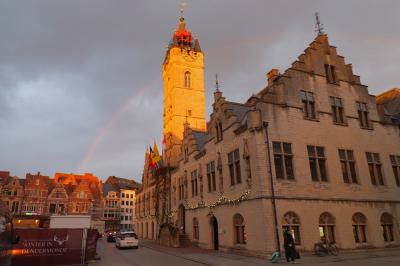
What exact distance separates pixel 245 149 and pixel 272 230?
5.93 m

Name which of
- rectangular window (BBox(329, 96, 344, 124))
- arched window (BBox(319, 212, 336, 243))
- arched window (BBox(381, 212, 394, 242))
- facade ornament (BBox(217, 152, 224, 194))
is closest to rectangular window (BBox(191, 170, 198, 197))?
facade ornament (BBox(217, 152, 224, 194))

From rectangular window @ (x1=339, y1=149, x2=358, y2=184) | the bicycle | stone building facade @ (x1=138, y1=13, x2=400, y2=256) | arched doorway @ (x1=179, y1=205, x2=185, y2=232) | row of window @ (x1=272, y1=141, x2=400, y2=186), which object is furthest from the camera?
arched doorway @ (x1=179, y1=205, x2=185, y2=232)

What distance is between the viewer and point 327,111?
81.1ft

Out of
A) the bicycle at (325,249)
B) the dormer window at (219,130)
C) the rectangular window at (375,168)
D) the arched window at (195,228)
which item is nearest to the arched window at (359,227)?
the bicycle at (325,249)

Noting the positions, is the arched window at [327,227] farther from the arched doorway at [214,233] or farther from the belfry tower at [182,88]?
the belfry tower at [182,88]

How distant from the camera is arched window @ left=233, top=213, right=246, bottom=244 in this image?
22.4 m

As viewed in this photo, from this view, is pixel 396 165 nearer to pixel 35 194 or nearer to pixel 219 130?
pixel 219 130

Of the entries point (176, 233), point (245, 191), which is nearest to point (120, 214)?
point (176, 233)

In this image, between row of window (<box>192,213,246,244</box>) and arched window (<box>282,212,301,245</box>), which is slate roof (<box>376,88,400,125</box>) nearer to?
arched window (<box>282,212,301,245</box>)

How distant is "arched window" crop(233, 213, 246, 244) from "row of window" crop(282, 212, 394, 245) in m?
3.55

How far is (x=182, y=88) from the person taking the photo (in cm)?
5472

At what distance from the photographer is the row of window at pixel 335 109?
2412 cm

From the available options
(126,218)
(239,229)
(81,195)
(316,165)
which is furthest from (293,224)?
(126,218)

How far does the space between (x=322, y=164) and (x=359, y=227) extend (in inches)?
215
